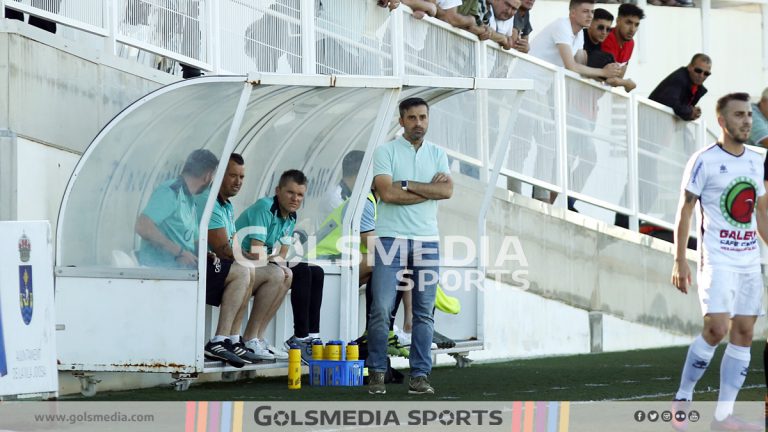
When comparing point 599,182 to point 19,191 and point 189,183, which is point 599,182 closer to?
point 189,183

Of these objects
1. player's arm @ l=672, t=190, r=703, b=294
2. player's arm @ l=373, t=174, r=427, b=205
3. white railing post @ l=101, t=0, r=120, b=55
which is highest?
white railing post @ l=101, t=0, r=120, b=55

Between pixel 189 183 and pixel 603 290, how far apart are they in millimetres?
7516

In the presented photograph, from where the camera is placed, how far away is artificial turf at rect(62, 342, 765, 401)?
10.9 m

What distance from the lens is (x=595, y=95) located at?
18000mm

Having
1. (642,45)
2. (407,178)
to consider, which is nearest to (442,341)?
(407,178)

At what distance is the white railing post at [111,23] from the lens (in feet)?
39.3

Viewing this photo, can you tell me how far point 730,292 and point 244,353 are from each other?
166 inches

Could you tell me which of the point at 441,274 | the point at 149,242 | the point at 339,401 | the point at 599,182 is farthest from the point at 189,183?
the point at 599,182

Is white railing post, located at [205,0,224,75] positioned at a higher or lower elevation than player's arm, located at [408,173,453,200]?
higher

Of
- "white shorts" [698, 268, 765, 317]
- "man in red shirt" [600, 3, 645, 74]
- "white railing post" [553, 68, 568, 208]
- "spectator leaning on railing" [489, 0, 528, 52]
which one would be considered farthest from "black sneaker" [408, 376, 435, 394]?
"man in red shirt" [600, 3, 645, 74]

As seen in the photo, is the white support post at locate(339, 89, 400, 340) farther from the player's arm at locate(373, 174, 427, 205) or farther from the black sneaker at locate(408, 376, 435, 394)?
the black sneaker at locate(408, 376, 435, 394)

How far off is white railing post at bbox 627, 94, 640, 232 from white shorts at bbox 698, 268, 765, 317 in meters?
9.13

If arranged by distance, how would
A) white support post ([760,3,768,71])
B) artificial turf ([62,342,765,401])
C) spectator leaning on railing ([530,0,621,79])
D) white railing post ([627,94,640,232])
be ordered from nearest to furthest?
artificial turf ([62,342,765,401]), spectator leaning on railing ([530,0,621,79]), white railing post ([627,94,640,232]), white support post ([760,3,768,71])

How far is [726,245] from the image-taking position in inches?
360
